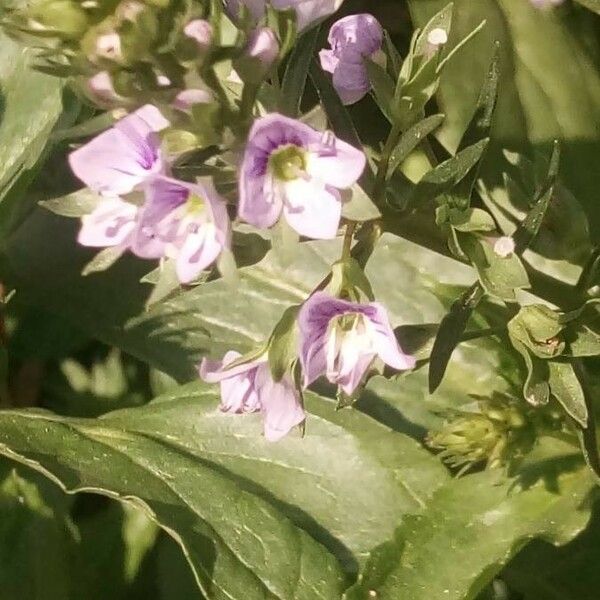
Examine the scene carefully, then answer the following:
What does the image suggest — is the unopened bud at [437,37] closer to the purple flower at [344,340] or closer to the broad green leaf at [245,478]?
the purple flower at [344,340]

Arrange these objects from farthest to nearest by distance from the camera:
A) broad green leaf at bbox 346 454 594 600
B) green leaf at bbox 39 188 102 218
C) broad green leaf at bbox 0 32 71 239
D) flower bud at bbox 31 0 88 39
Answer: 1. broad green leaf at bbox 0 32 71 239
2. broad green leaf at bbox 346 454 594 600
3. green leaf at bbox 39 188 102 218
4. flower bud at bbox 31 0 88 39

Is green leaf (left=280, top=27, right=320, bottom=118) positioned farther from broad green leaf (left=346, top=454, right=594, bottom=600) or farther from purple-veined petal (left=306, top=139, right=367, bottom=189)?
broad green leaf (left=346, top=454, right=594, bottom=600)

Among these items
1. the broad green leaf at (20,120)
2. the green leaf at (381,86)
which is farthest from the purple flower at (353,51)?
the broad green leaf at (20,120)

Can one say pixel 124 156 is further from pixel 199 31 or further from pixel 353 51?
pixel 353 51

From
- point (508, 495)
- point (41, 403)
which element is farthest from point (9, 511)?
point (508, 495)

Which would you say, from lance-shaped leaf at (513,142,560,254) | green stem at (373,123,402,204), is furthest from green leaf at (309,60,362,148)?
lance-shaped leaf at (513,142,560,254)

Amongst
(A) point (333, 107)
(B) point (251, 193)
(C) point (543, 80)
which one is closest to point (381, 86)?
(A) point (333, 107)

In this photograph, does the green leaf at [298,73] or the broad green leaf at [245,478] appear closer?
the green leaf at [298,73]
